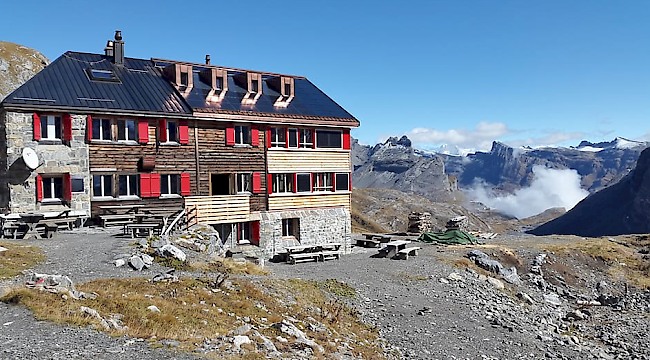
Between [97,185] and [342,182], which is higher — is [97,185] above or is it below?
above

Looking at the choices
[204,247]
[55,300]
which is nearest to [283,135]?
[204,247]

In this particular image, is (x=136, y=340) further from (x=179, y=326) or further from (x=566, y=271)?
(x=566, y=271)

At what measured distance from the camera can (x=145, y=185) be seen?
29.9 m

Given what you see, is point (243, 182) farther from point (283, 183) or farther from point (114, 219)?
point (114, 219)

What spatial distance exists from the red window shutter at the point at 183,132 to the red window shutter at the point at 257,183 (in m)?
5.28

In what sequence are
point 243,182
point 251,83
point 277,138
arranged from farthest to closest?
point 251,83, point 277,138, point 243,182

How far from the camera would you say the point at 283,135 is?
115 feet

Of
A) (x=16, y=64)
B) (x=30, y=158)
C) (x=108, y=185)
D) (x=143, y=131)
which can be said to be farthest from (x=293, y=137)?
(x=16, y=64)

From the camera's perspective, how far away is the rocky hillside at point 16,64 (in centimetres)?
9877

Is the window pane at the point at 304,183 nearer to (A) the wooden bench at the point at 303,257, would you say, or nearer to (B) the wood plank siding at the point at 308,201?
(B) the wood plank siding at the point at 308,201

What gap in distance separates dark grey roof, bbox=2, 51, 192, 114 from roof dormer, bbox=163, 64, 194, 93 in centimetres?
52

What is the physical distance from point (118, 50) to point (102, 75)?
312cm

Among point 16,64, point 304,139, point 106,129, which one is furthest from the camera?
point 16,64

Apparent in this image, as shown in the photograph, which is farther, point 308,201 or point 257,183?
point 308,201
